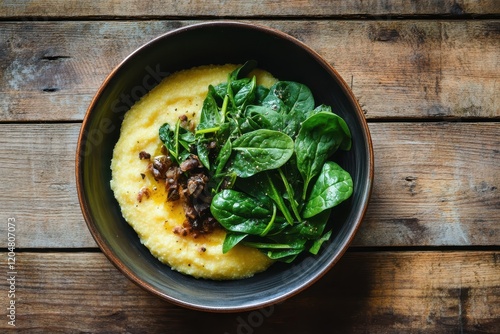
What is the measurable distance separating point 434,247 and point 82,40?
5.63 ft

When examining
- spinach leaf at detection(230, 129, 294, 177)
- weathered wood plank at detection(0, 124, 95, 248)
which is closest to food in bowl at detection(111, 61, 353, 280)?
spinach leaf at detection(230, 129, 294, 177)

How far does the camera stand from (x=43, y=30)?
7.68 feet

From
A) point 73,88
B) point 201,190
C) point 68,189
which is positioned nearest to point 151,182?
point 201,190

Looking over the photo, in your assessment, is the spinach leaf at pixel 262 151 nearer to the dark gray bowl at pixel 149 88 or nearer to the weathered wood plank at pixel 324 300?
the dark gray bowl at pixel 149 88

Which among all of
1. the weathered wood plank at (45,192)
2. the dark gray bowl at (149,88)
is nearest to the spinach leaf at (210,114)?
the dark gray bowl at (149,88)

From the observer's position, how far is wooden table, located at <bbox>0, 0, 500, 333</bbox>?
227cm

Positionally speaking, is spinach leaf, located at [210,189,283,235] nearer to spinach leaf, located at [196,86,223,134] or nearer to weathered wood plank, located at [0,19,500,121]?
spinach leaf, located at [196,86,223,134]

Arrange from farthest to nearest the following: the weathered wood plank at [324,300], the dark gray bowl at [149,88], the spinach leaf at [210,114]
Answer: the weathered wood plank at [324,300] → the spinach leaf at [210,114] → the dark gray bowl at [149,88]

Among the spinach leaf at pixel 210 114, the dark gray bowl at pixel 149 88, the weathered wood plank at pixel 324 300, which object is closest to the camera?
the dark gray bowl at pixel 149 88

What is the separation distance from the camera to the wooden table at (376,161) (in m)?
2.27

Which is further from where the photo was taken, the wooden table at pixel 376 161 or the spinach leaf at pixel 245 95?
the wooden table at pixel 376 161

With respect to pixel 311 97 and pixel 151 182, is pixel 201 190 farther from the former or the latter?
pixel 311 97

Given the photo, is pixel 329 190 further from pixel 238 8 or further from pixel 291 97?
pixel 238 8

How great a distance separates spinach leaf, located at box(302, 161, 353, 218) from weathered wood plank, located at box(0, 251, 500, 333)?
368 mm
